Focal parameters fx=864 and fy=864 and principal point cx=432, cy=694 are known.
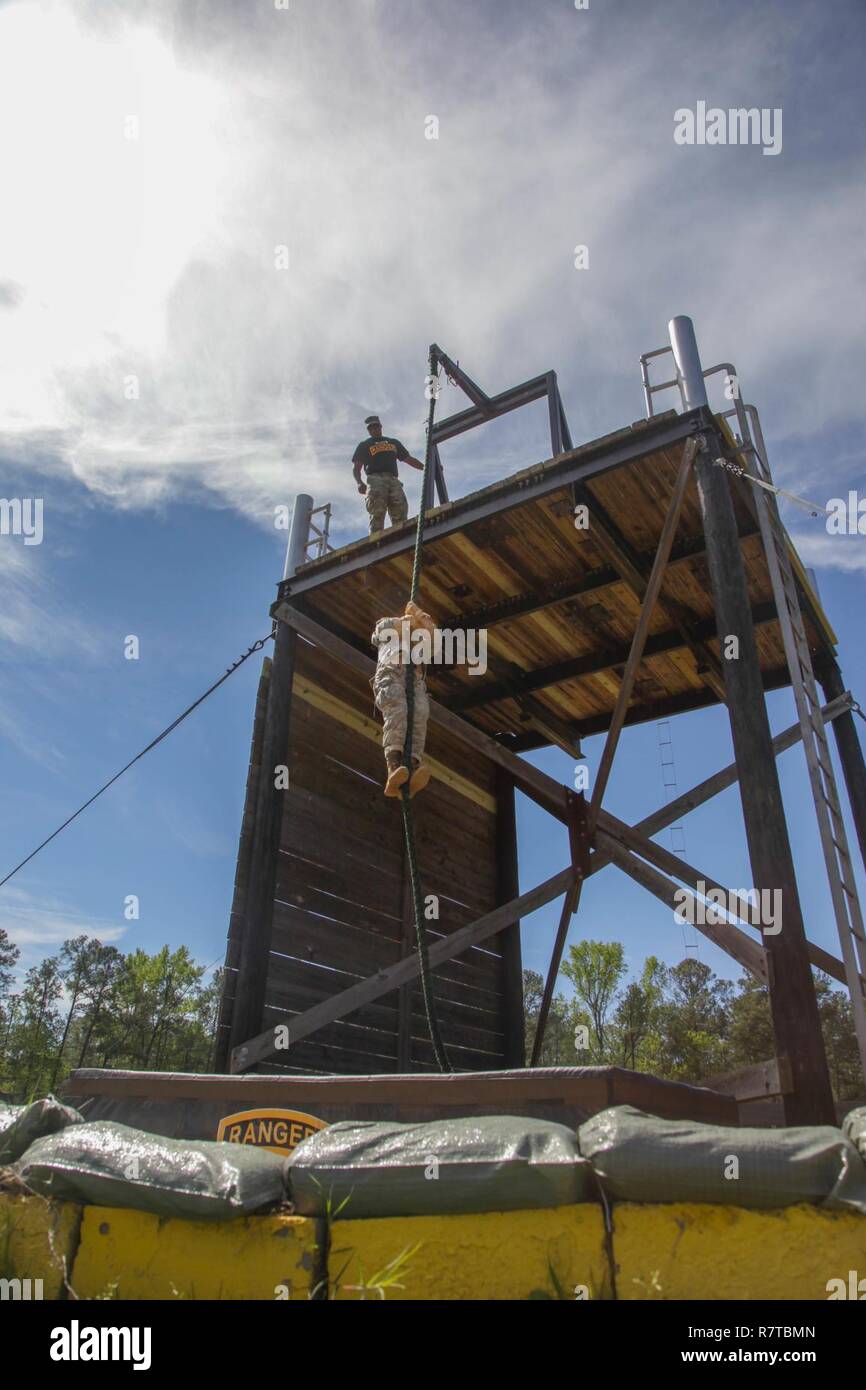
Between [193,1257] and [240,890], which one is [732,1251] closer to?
[193,1257]

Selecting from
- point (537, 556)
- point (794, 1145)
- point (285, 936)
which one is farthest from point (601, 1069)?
point (537, 556)

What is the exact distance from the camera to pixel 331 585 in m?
8.96

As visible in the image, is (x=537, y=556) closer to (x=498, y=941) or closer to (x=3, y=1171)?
(x=498, y=941)

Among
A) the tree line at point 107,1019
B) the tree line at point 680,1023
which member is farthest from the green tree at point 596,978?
the tree line at point 107,1019

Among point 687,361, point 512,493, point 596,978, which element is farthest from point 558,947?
point 596,978

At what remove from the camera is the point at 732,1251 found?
2068 mm

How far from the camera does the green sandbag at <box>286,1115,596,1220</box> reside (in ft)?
7.36

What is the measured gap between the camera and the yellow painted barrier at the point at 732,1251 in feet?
6.54

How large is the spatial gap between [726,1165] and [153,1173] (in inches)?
63.5

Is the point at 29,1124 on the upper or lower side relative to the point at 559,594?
lower

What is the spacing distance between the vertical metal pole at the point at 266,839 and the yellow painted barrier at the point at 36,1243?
14.9ft

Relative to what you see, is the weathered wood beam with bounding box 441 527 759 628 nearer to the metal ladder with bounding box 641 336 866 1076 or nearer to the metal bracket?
the metal ladder with bounding box 641 336 866 1076

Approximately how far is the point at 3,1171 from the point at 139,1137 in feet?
1.76

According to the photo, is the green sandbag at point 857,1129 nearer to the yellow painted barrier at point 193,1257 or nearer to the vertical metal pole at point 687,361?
the yellow painted barrier at point 193,1257
